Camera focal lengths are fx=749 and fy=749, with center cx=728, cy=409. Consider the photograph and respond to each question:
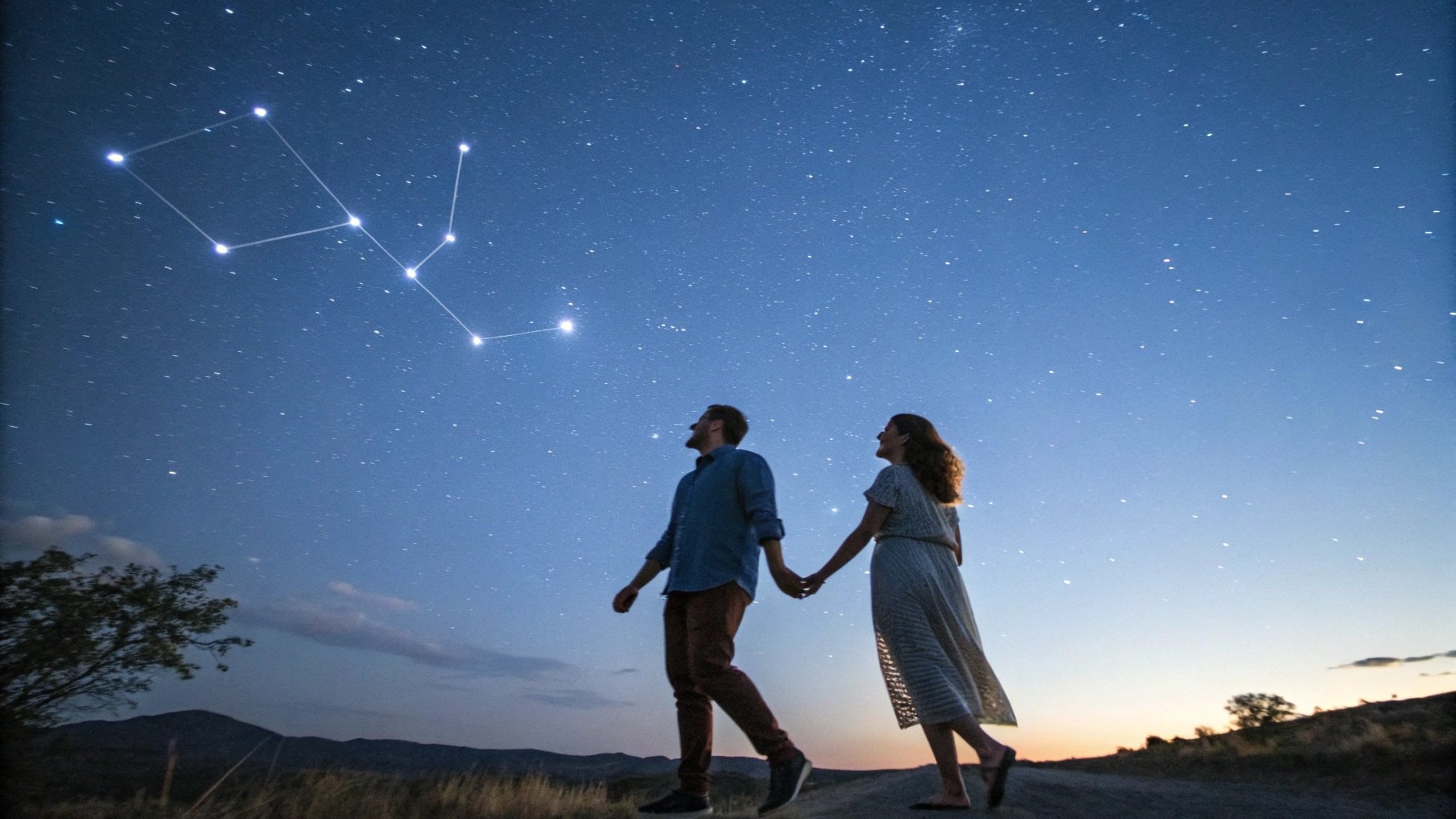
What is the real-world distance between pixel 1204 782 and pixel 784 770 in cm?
610

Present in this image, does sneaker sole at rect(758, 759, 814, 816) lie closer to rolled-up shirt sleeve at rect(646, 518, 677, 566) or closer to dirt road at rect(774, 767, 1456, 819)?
dirt road at rect(774, 767, 1456, 819)

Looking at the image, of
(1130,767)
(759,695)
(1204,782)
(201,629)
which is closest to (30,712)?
(201,629)

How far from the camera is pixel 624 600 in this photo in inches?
171

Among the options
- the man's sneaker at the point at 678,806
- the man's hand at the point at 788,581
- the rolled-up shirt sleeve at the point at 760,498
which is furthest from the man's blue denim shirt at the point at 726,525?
the man's sneaker at the point at 678,806

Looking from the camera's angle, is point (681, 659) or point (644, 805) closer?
point (644, 805)

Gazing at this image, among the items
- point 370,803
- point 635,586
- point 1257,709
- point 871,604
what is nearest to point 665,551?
point 635,586

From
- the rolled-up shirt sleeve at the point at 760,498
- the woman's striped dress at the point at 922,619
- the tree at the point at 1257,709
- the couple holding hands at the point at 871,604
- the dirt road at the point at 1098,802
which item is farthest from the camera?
the tree at the point at 1257,709

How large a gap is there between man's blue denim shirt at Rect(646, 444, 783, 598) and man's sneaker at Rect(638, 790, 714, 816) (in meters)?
0.96

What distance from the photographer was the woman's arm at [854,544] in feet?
12.5

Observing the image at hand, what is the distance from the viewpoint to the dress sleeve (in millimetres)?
4062

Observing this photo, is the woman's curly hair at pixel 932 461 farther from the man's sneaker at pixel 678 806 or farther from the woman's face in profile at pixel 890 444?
the man's sneaker at pixel 678 806

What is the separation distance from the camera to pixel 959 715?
3551mm

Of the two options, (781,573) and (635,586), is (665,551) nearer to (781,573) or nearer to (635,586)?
(635,586)

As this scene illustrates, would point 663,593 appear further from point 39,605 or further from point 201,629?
point 201,629
